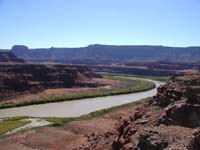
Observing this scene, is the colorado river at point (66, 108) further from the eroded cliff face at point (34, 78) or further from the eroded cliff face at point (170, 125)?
the eroded cliff face at point (170, 125)

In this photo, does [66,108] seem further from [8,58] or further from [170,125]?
[8,58]

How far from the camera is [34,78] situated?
82.6m

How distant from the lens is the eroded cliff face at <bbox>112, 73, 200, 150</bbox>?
18672mm

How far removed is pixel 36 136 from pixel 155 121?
52.8 ft

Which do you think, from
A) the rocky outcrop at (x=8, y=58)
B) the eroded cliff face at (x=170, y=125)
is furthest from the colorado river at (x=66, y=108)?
the rocky outcrop at (x=8, y=58)

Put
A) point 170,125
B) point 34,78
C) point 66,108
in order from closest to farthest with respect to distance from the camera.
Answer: point 170,125 → point 66,108 → point 34,78

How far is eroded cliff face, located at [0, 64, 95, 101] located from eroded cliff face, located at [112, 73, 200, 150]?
43432mm

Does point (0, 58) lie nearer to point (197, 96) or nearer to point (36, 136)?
point (36, 136)

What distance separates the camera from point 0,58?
5423 inches

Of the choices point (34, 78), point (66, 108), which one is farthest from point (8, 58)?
point (66, 108)

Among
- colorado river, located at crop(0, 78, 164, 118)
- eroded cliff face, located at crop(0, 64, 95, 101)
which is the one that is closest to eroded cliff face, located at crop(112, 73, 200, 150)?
colorado river, located at crop(0, 78, 164, 118)

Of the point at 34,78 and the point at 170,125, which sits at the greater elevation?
the point at 170,125

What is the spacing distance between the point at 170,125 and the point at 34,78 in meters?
62.1

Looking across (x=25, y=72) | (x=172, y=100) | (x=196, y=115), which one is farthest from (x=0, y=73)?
(x=196, y=115)
